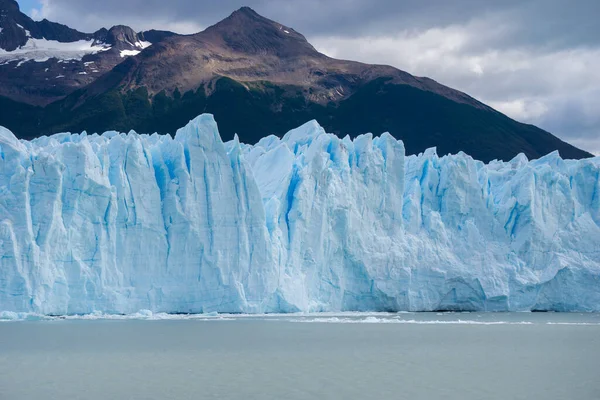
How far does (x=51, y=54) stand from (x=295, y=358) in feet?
236

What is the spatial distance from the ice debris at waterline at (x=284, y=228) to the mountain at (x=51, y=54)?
1681 inches

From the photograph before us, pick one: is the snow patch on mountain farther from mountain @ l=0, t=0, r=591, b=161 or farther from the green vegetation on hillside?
the green vegetation on hillside

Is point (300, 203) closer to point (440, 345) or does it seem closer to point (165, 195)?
point (165, 195)

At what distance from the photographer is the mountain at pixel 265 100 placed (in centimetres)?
6319

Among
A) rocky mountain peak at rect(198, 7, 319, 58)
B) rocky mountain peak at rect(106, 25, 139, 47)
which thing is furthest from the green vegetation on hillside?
rocky mountain peak at rect(106, 25, 139, 47)

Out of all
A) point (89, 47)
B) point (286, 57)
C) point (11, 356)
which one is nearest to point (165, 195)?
point (11, 356)

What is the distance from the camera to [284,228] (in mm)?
31672

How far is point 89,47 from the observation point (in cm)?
9338

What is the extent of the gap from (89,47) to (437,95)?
40321 millimetres

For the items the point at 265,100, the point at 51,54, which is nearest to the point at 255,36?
the point at 265,100

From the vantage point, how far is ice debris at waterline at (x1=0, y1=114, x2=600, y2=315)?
27.9 metres

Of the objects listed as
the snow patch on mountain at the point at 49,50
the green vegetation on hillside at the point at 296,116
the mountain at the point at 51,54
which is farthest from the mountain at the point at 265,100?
the snow patch on mountain at the point at 49,50

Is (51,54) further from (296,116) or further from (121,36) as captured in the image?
(296,116)

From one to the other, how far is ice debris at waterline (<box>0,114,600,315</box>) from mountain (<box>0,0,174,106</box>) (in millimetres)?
42697
